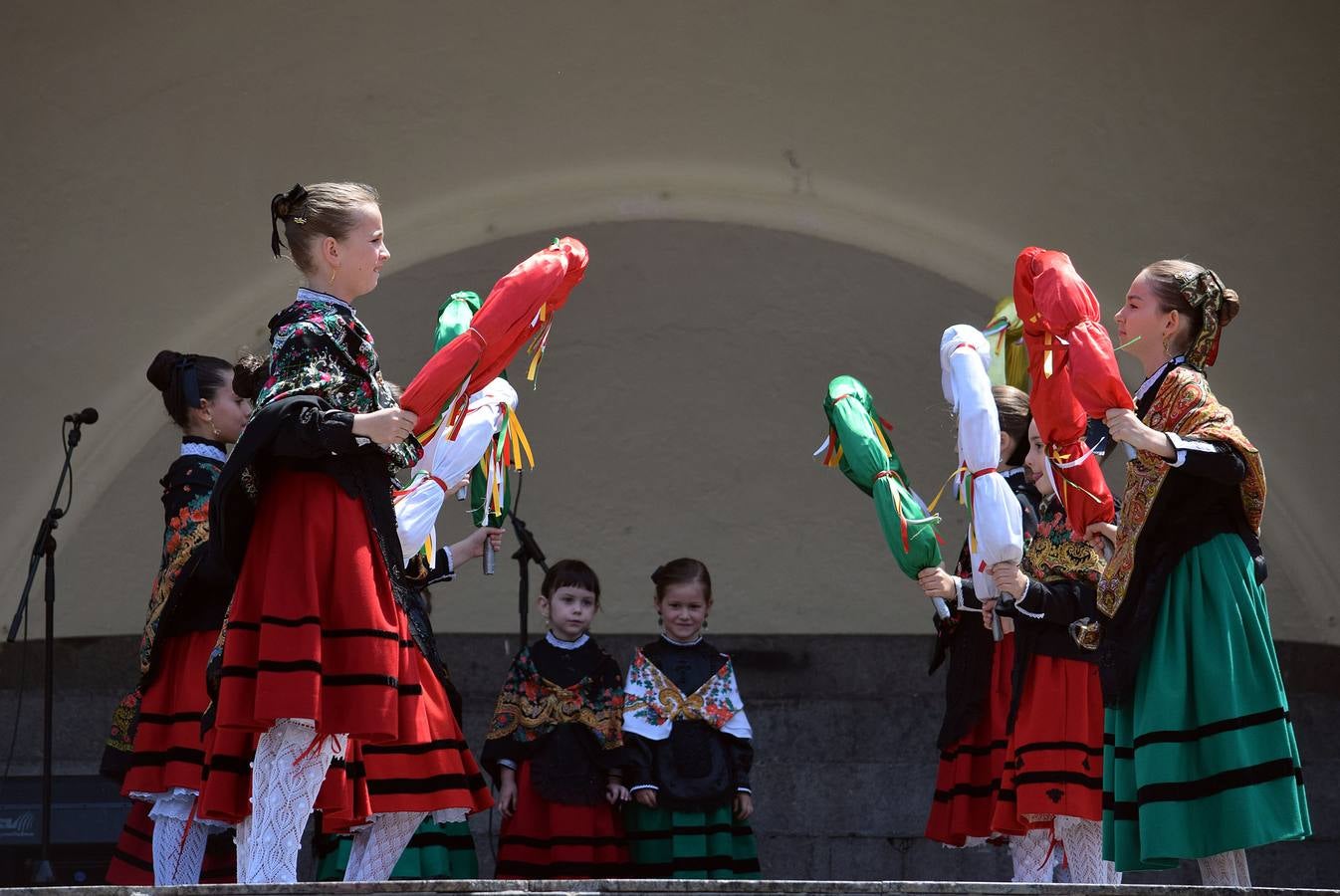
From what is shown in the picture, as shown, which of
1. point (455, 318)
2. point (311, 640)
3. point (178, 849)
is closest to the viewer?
point (311, 640)

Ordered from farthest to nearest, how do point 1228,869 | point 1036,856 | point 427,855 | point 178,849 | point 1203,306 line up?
point 427,855, point 1036,856, point 178,849, point 1203,306, point 1228,869

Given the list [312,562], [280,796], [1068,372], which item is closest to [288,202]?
[312,562]

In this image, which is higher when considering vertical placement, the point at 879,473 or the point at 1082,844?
the point at 879,473

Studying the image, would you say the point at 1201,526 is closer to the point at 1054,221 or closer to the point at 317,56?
the point at 1054,221

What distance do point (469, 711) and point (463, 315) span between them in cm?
211

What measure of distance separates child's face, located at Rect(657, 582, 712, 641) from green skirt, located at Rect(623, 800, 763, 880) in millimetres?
588

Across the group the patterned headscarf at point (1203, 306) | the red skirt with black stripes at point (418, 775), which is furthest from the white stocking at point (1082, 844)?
the red skirt with black stripes at point (418, 775)

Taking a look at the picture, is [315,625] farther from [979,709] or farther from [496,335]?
[979,709]

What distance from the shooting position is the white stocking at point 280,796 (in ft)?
11.9

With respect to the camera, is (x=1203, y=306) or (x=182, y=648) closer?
(x=1203, y=306)

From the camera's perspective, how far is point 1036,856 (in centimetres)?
509

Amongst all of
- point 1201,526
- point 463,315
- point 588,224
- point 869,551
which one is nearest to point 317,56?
point 588,224

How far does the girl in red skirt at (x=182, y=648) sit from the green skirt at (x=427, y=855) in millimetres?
587

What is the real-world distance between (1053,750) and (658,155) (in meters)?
2.97
